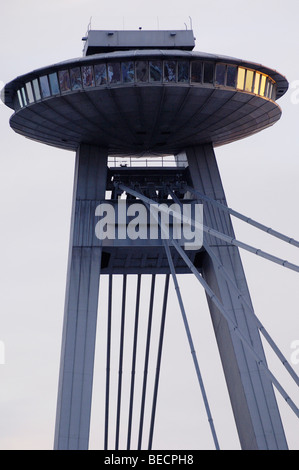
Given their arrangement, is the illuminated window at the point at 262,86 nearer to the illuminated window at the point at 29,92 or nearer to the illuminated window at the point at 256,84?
the illuminated window at the point at 256,84

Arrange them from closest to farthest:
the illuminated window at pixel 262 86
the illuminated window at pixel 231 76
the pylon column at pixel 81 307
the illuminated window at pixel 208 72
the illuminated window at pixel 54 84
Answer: the pylon column at pixel 81 307 → the illuminated window at pixel 208 72 → the illuminated window at pixel 54 84 → the illuminated window at pixel 231 76 → the illuminated window at pixel 262 86

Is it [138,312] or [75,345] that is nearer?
[75,345]

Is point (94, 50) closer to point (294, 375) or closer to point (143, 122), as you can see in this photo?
point (143, 122)

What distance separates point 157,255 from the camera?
228 feet

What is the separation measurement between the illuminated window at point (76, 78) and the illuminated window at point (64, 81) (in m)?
0.23

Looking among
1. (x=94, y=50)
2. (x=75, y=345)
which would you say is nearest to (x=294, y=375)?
(x=75, y=345)

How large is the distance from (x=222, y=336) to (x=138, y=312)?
5454 mm

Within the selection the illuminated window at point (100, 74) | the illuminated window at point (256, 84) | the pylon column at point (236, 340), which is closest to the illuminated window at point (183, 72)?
the illuminated window at point (100, 74)

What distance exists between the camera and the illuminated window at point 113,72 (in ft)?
212

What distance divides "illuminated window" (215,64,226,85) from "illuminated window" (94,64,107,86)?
17.0ft

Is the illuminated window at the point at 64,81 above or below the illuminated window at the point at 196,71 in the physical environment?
above

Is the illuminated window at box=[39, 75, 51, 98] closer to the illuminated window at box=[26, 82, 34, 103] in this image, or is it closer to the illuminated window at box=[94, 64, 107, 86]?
the illuminated window at box=[26, 82, 34, 103]

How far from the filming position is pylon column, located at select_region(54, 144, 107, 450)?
62.9 m

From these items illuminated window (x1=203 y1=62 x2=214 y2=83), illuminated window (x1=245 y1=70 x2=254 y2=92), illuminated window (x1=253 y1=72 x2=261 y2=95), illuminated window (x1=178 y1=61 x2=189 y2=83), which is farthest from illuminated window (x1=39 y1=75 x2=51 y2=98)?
illuminated window (x1=253 y1=72 x2=261 y2=95)
